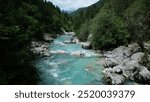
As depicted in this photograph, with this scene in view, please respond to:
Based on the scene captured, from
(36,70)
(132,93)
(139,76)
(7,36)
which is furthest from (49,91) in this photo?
(139,76)

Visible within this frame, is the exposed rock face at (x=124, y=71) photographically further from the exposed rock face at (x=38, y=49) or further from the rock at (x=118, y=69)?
the exposed rock face at (x=38, y=49)

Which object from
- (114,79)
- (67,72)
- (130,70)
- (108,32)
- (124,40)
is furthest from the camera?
(108,32)

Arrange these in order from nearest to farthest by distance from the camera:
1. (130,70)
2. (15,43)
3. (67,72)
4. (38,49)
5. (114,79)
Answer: (15,43) → (114,79) → (67,72) → (130,70) → (38,49)

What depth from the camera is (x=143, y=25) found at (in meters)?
7.78

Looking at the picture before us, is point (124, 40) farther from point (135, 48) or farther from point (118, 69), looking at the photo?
point (118, 69)

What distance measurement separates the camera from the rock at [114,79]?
5373 millimetres

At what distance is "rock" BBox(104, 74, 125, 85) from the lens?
5.37 m

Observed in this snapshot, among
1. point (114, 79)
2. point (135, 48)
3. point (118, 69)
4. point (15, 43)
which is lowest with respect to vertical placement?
point (114, 79)

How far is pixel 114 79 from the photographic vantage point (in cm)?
550

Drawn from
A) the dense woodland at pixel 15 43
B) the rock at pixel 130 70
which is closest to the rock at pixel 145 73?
the rock at pixel 130 70

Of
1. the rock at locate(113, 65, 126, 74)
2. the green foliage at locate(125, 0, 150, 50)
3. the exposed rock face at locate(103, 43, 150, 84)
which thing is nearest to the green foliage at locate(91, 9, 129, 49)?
the green foliage at locate(125, 0, 150, 50)

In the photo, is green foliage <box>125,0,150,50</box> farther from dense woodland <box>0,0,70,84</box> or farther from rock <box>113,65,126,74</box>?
dense woodland <box>0,0,70,84</box>

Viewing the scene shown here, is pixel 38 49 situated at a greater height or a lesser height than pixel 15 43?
lesser

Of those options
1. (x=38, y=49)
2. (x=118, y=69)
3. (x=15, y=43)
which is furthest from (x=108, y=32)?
(x=15, y=43)
